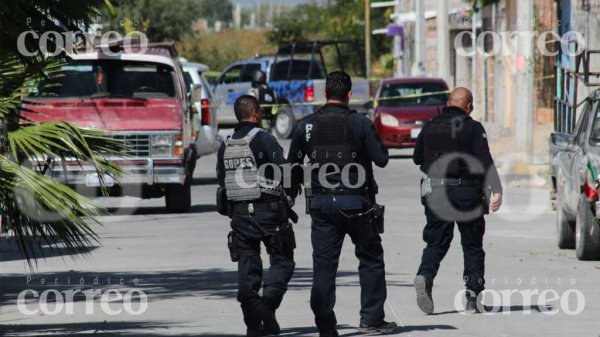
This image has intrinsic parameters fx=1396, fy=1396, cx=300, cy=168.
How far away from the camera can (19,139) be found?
8.81m

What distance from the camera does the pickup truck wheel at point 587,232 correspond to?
13953 millimetres

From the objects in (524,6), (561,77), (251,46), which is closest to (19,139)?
(561,77)

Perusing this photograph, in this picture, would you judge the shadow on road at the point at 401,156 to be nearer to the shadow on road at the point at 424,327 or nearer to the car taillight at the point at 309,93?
the car taillight at the point at 309,93

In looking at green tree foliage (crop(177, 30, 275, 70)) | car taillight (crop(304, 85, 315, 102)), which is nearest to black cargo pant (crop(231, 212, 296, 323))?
car taillight (crop(304, 85, 315, 102))

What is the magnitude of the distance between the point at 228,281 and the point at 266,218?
3.23m

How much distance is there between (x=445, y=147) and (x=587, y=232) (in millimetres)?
3651

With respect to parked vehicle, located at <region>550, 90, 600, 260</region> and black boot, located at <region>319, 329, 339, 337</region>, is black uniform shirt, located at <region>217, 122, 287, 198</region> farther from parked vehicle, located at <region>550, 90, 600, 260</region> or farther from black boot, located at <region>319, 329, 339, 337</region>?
parked vehicle, located at <region>550, 90, 600, 260</region>

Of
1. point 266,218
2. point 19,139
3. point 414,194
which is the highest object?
point 19,139

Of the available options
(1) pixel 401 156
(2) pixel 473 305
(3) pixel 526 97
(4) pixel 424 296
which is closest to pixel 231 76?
(1) pixel 401 156

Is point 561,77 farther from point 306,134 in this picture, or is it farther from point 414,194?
point 306,134

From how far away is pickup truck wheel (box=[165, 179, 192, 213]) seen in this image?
20094 mm

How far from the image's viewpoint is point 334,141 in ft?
31.2

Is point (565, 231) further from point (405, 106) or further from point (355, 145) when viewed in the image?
point (405, 106)

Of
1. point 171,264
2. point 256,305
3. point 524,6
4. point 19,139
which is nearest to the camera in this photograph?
point 19,139
